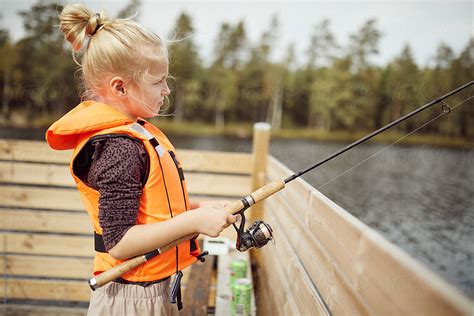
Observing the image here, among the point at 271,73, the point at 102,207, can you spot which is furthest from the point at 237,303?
the point at 271,73

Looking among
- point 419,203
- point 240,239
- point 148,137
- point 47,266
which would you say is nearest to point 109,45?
point 148,137

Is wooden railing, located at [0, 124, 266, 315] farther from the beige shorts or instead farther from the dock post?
the beige shorts

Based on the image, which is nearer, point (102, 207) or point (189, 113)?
point (102, 207)

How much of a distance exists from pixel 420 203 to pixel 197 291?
1438cm

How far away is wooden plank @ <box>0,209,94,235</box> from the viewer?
4023 millimetres

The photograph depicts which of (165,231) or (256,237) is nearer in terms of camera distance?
(165,231)

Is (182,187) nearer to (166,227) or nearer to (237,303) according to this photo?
(166,227)

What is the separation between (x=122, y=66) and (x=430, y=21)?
43864 millimetres

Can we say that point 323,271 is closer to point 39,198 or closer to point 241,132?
point 39,198

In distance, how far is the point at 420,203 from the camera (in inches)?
600

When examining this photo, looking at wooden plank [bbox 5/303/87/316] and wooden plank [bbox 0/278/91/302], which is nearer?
wooden plank [bbox 5/303/87/316]

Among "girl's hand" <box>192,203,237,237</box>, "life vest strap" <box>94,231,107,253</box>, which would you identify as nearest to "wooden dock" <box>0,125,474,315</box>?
"girl's hand" <box>192,203,237,237</box>

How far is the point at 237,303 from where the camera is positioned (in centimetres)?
262

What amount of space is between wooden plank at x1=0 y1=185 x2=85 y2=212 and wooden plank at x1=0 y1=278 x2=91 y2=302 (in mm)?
742
